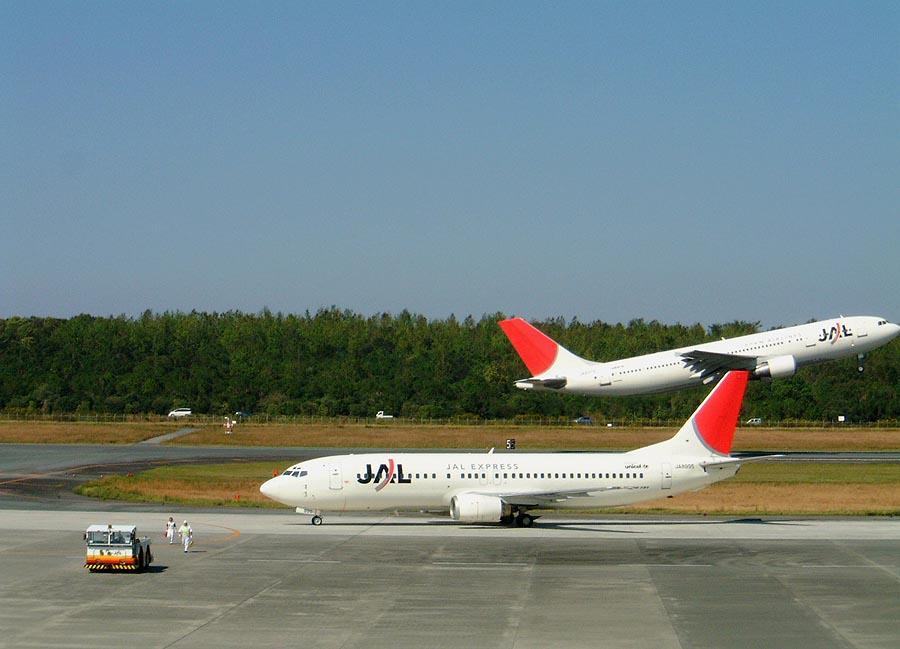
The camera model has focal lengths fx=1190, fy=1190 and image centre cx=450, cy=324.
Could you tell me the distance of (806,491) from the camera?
7144 cm

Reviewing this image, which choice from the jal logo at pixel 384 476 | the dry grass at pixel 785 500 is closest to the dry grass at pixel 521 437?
the dry grass at pixel 785 500

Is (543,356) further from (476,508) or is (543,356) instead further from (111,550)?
(111,550)

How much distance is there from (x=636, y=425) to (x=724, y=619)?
97.3m

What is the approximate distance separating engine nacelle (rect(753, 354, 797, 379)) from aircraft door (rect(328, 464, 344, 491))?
150ft

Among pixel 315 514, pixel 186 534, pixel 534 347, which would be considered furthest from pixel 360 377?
pixel 186 534

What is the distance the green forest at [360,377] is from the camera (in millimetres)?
148375

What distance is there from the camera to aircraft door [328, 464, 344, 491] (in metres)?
55.6

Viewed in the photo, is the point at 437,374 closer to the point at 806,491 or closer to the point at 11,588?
the point at 806,491

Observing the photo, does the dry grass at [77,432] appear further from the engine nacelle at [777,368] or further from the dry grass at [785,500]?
the dry grass at [785,500]

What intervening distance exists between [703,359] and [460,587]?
55.5 meters

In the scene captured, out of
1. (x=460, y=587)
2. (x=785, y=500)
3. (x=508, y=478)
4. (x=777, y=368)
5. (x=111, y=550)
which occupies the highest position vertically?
(x=777, y=368)

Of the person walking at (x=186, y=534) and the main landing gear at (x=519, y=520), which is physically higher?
the person walking at (x=186, y=534)

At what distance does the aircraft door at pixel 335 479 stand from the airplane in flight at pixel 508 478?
5 cm

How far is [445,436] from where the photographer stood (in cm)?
11200
